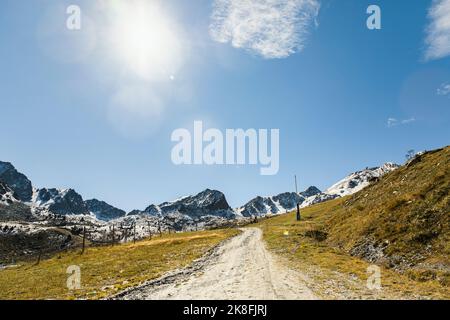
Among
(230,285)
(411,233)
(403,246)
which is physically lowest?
(230,285)

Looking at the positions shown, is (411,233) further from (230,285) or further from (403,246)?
(230,285)

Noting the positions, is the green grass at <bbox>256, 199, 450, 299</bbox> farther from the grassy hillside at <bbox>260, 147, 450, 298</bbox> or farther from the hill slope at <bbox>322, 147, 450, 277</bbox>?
the hill slope at <bbox>322, 147, 450, 277</bbox>

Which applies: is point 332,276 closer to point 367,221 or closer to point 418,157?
point 367,221

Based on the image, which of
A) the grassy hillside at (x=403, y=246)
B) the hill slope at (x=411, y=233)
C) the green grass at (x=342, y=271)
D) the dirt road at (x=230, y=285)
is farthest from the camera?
the hill slope at (x=411, y=233)

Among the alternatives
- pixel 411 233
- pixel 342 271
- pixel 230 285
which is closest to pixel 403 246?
pixel 411 233

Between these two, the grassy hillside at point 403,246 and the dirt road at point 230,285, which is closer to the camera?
the dirt road at point 230,285

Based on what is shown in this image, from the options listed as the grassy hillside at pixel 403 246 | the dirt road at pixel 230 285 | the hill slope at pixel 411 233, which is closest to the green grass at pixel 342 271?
the grassy hillside at pixel 403 246

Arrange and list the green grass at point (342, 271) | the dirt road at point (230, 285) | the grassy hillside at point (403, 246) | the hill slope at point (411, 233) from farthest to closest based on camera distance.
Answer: the hill slope at point (411, 233)
the grassy hillside at point (403, 246)
the green grass at point (342, 271)
the dirt road at point (230, 285)

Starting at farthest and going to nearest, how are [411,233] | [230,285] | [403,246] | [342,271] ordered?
[411,233] → [403,246] → [342,271] → [230,285]

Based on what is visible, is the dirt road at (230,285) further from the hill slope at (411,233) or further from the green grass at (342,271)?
the hill slope at (411,233)

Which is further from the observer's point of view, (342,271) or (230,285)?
(342,271)
